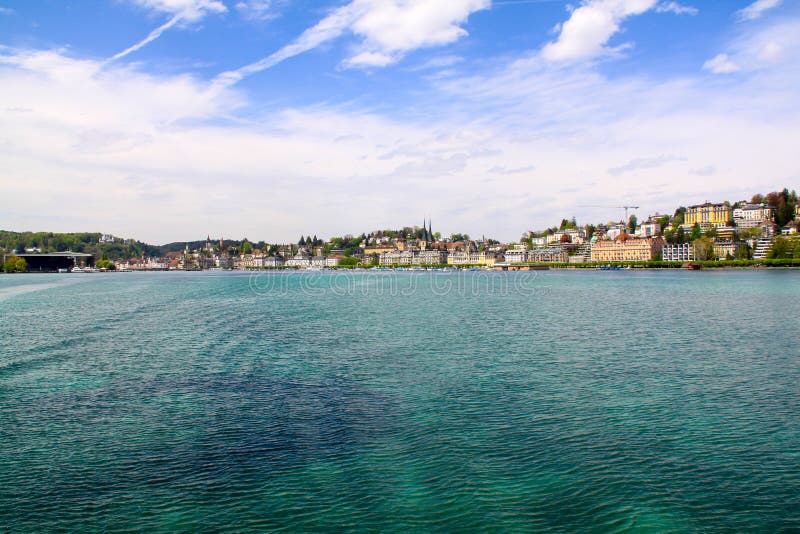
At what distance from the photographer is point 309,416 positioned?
1222 cm

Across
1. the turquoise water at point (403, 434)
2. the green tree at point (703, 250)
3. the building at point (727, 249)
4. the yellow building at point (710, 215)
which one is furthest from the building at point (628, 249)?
the turquoise water at point (403, 434)

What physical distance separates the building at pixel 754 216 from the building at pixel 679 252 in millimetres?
32218

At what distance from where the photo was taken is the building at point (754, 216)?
544 ft

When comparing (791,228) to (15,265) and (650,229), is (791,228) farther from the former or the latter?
(15,265)

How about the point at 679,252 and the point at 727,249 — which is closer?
the point at 727,249

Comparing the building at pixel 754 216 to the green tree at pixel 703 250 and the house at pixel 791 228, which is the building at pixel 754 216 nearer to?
the house at pixel 791 228

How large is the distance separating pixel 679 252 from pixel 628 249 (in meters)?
16.8

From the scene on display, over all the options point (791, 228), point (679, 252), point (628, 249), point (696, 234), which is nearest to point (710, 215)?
point (696, 234)

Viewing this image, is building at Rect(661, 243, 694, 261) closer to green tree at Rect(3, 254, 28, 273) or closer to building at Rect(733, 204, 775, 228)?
building at Rect(733, 204, 775, 228)

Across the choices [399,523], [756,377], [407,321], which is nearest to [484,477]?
[399,523]

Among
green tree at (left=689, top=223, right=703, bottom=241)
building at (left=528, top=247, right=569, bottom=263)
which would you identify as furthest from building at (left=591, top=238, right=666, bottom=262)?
building at (left=528, top=247, right=569, bottom=263)

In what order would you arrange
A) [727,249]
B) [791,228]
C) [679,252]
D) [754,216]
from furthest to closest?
[754,216], [679,252], [791,228], [727,249]

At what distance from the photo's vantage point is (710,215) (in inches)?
7062

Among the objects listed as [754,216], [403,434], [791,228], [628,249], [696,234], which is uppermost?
[754,216]
